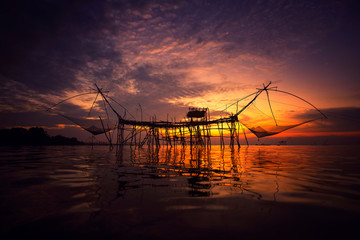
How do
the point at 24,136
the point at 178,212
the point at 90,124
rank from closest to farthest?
the point at 178,212 < the point at 90,124 < the point at 24,136

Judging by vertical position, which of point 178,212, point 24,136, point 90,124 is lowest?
point 178,212

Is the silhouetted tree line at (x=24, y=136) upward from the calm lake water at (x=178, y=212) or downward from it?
upward

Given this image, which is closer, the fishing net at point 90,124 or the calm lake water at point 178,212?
the calm lake water at point 178,212

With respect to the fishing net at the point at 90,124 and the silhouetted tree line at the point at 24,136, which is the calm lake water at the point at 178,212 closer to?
the fishing net at the point at 90,124

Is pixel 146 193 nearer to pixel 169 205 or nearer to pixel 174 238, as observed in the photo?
pixel 169 205

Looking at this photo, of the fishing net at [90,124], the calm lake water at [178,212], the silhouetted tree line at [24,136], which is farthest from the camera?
the silhouetted tree line at [24,136]

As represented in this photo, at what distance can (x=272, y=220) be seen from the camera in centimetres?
265

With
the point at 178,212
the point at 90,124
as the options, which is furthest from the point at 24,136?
the point at 178,212

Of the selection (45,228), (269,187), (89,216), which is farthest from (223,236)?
(269,187)

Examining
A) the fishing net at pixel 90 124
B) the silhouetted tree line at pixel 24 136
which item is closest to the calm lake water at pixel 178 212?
the fishing net at pixel 90 124

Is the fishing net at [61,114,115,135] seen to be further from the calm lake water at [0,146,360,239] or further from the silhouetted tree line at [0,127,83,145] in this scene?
the silhouetted tree line at [0,127,83,145]

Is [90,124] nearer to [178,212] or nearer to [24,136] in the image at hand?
[178,212]

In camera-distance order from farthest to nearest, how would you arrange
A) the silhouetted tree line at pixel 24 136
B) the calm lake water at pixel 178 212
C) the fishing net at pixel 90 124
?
the silhouetted tree line at pixel 24 136
the fishing net at pixel 90 124
the calm lake water at pixel 178 212

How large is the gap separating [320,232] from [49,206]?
4620 millimetres
